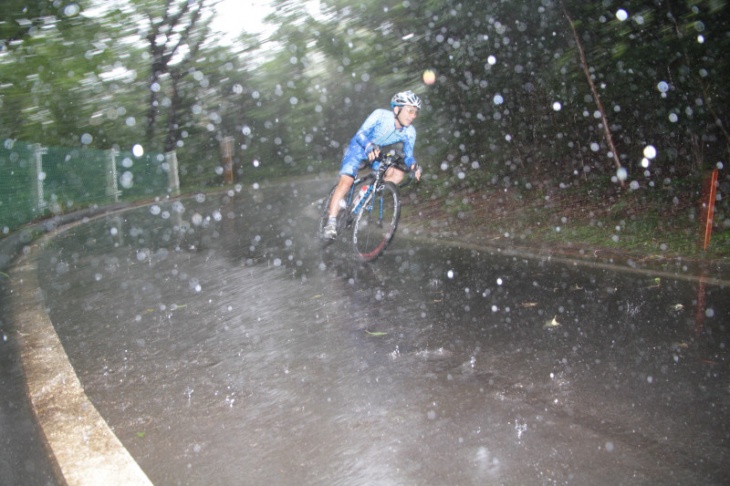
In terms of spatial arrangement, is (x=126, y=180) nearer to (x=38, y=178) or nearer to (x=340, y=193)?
(x=38, y=178)

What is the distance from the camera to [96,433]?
3527mm

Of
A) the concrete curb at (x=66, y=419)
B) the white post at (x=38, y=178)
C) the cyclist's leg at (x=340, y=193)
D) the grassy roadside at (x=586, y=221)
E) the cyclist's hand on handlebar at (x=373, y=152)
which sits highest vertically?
the white post at (x=38, y=178)

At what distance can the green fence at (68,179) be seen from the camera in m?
13.7

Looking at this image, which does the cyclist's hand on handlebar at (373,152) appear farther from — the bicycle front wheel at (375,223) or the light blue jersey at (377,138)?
the bicycle front wheel at (375,223)

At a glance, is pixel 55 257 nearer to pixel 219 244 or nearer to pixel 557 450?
pixel 219 244

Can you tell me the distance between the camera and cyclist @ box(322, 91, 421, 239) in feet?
26.1

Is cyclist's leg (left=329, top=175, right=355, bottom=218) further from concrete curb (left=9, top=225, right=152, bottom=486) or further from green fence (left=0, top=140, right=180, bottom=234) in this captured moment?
green fence (left=0, top=140, right=180, bottom=234)

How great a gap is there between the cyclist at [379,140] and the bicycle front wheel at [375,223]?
29cm

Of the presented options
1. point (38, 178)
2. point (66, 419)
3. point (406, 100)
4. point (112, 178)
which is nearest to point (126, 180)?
point (112, 178)

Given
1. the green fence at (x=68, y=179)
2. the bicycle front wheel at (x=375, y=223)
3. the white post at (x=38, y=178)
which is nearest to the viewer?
the bicycle front wheel at (x=375, y=223)

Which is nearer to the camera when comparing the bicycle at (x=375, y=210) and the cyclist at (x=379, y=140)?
the cyclist at (x=379, y=140)

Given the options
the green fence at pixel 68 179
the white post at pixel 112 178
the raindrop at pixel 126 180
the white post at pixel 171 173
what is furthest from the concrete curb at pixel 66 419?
the white post at pixel 171 173

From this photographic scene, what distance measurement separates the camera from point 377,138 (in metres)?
8.22

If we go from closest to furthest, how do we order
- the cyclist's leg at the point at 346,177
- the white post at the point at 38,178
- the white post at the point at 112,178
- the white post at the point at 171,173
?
1. the cyclist's leg at the point at 346,177
2. the white post at the point at 38,178
3. the white post at the point at 112,178
4. the white post at the point at 171,173
